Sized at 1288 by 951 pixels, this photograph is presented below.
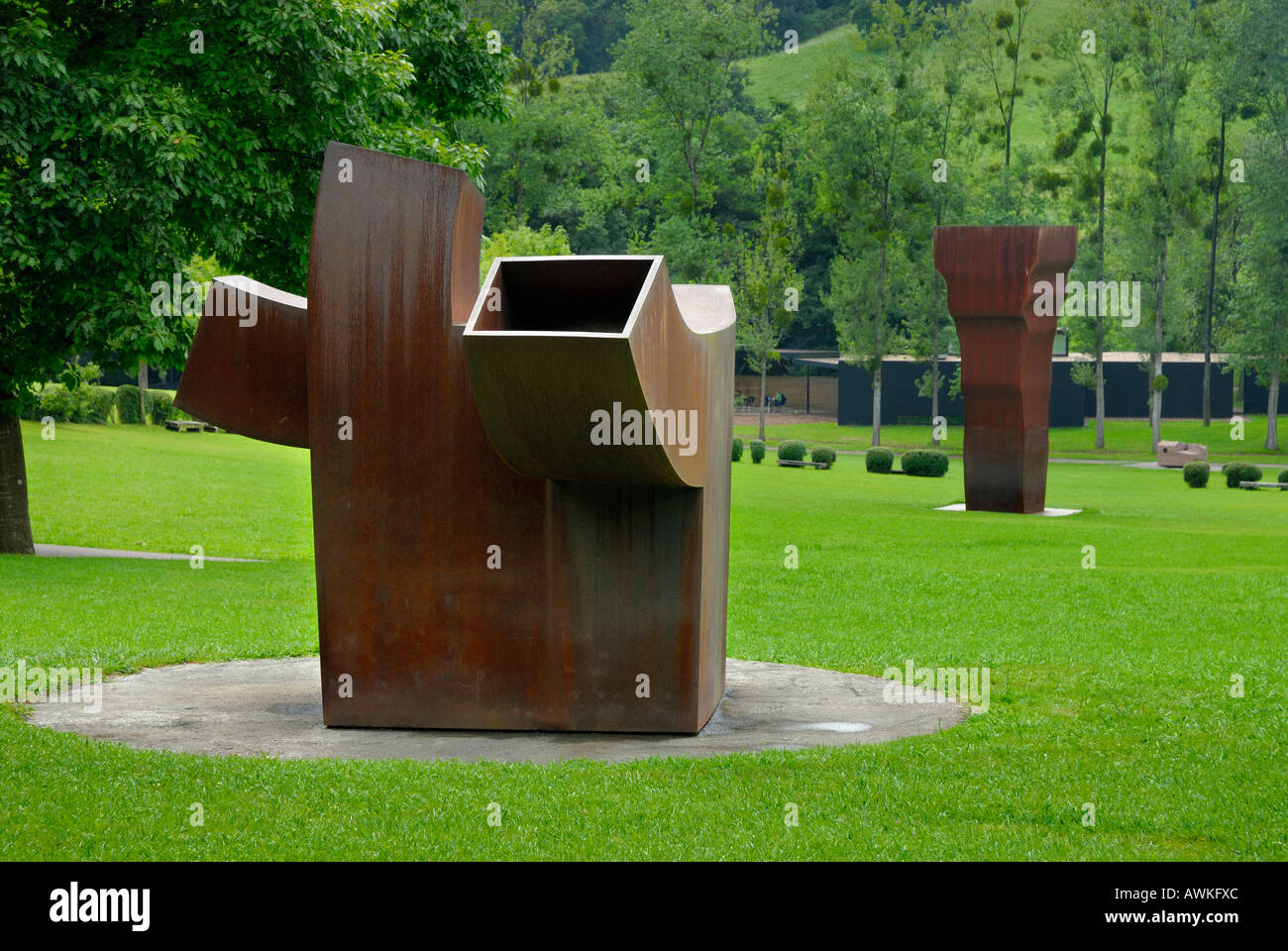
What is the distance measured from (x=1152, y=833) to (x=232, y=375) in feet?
19.7

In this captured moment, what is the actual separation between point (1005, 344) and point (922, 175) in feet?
111

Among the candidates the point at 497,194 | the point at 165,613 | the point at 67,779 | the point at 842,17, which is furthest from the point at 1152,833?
the point at 842,17

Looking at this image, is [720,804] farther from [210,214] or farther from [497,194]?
[497,194]

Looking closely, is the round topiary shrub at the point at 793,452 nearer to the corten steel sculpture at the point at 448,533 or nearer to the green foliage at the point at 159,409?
the green foliage at the point at 159,409

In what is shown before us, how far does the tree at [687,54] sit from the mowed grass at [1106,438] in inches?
437

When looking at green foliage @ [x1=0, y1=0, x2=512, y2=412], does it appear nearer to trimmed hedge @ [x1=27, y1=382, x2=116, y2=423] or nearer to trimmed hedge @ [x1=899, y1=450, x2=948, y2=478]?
trimmed hedge @ [x1=27, y1=382, x2=116, y2=423]

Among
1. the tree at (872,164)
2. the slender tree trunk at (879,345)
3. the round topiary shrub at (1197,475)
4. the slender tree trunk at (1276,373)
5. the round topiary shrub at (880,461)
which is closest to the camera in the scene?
the round topiary shrub at (1197,475)

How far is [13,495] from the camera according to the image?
1973 centimetres

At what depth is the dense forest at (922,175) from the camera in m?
56.9

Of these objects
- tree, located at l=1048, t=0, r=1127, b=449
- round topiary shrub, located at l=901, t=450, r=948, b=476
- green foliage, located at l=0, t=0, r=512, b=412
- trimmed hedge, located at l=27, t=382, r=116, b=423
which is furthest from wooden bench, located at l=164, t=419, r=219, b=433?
tree, located at l=1048, t=0, r=1127, b=449

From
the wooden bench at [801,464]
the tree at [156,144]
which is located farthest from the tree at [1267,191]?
the tree at [156,144]

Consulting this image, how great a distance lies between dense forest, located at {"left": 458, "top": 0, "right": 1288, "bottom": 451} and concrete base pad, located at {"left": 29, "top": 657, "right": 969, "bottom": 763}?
3872 centimetres

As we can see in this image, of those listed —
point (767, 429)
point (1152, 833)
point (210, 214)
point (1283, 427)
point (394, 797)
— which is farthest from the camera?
point (767, 429)

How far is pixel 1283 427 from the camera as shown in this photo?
5881 centimetres
